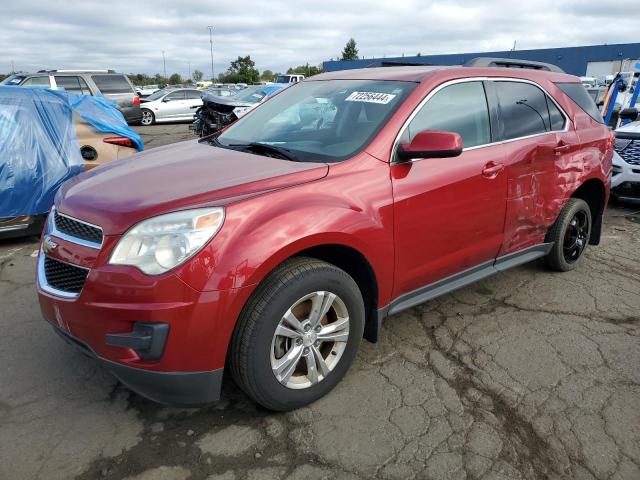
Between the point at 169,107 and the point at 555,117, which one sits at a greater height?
the point at 555,117

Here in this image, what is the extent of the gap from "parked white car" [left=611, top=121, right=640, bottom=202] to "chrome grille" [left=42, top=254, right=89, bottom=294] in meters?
6.81

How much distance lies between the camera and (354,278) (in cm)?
284

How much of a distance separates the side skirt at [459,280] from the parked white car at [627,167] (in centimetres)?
348

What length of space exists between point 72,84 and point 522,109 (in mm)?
13848

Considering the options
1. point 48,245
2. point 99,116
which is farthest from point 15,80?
point 48,245

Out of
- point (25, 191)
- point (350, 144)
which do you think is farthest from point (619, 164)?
point (25, 191)

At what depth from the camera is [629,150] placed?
6746 millimetres

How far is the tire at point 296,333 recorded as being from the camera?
2293 millimetres

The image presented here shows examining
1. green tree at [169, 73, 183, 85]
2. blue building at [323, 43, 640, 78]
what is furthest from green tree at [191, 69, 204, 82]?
blue building at [323, 43, 640, 78]

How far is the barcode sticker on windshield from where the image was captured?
3038 mm

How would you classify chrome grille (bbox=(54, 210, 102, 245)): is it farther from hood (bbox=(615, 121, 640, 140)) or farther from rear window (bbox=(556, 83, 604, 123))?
hood (bbox=(615, 121, 640, 140))

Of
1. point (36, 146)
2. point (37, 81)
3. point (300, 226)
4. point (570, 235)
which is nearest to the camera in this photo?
point (300, 226)

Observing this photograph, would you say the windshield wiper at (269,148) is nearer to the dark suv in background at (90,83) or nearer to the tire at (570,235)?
the tire at (570,235)

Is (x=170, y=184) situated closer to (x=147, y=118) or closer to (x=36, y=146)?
(x=36, y=146)
